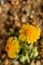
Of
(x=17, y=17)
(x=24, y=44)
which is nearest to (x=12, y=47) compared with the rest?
(x=24, y=44)

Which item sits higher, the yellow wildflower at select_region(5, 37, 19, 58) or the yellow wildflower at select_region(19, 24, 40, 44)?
the yellow wildflower at select_region(19, 24, 40, 44)

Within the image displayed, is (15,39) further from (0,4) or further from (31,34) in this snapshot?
(0,4)

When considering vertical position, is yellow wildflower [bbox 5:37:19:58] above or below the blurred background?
below

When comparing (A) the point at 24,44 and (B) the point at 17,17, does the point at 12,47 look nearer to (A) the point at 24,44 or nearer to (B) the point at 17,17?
(A) the point at 24,44
